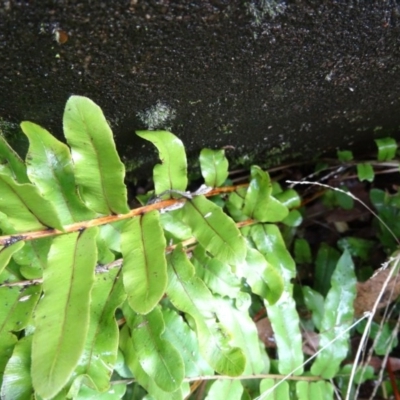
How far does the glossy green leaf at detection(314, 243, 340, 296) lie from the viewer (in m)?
1.80

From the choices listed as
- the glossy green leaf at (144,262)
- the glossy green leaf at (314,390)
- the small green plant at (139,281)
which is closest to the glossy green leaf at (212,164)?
the small green plant at (139,281)

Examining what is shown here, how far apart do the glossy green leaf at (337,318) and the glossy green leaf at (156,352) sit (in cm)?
63

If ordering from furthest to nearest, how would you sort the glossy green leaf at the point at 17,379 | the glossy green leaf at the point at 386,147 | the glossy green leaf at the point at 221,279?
the glossy green leaf at the point at 386,147 < the glossy green leaf at the point at 221,279 < the glossy green leaf at the point at 17,379

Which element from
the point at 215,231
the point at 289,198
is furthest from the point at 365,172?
the point at 215,231

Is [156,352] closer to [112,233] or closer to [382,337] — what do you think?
[112,233]

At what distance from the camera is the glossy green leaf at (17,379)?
1.13m

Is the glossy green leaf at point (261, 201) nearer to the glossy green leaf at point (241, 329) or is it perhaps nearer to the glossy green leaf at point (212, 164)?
the glossy green leaf at point (212, 164)

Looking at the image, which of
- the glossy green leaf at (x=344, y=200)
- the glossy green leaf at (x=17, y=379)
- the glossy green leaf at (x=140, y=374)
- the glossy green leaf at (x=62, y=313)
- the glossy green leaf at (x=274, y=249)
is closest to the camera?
the glossy green leaf at (x=62, y=313)

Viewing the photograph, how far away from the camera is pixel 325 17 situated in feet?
3.34

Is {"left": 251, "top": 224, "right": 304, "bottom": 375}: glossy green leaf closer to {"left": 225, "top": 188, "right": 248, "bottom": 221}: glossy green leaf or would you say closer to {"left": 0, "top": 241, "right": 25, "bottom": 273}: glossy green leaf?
{"left": 225, "top": 188, "right": 248, "bottom": 221}: glossy green leaf

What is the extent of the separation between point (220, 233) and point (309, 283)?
0.87 metres

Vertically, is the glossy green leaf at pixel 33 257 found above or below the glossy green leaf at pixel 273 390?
above

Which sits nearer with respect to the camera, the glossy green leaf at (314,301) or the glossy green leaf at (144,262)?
the glossy green leaf at (144,262)

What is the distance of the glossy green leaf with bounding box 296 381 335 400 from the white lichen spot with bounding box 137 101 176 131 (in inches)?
37.9
